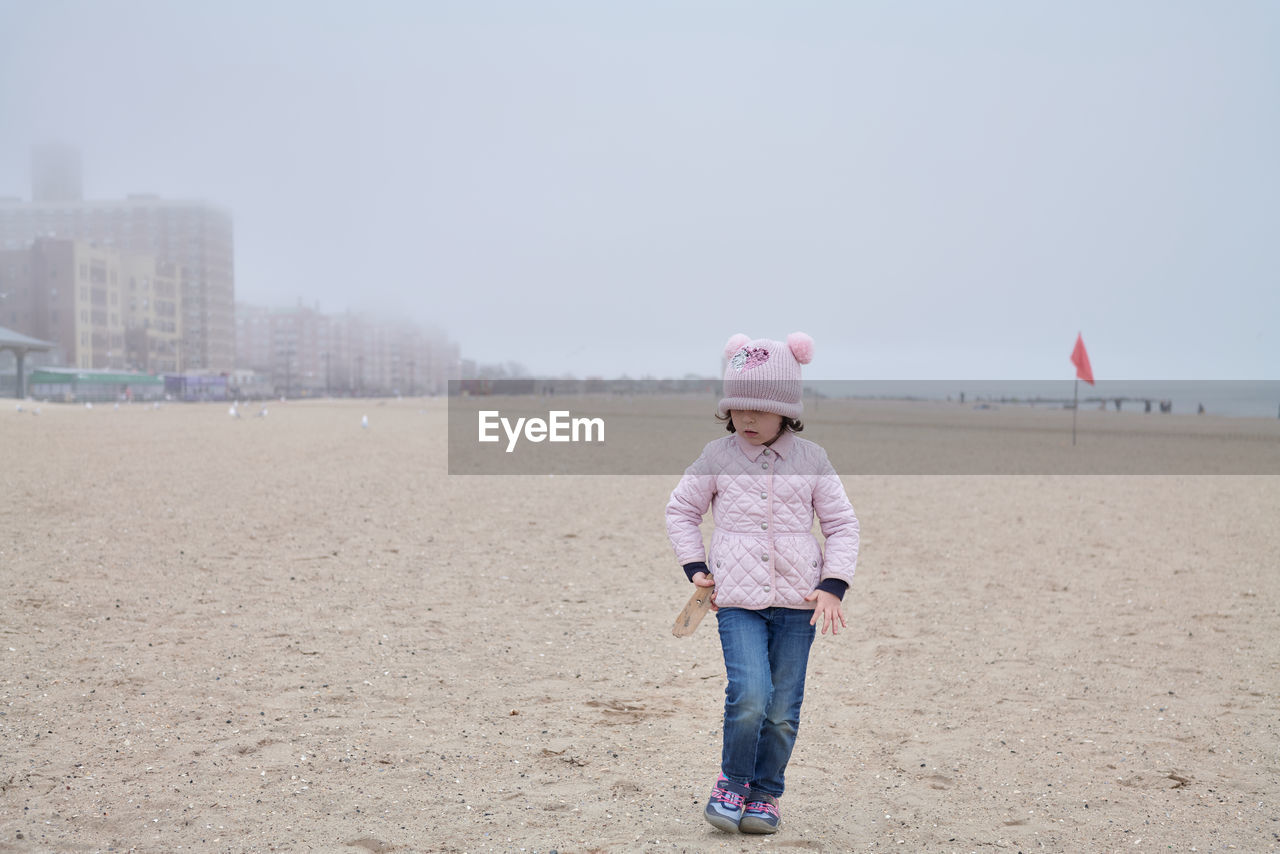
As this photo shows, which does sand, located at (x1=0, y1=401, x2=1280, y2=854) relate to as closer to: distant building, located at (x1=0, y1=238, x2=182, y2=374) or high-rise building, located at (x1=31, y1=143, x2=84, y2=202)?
distant building, located at (x1=0, y1=238, x2=182, y2=374)

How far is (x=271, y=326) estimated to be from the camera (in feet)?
650

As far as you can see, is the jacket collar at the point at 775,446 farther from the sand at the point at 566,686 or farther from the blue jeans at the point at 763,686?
the sand at the point at 566,686

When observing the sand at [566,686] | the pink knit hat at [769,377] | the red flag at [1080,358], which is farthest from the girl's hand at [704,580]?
the red flag at [1080,358]

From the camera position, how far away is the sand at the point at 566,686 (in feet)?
12.9

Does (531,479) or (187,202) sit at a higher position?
(187,202)

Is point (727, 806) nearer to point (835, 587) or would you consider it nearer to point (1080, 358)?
point (835, 587)

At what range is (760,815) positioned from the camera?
372cm

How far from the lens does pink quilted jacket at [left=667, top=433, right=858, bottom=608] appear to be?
3611 mm

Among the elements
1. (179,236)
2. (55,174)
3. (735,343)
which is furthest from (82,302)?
(735,343)

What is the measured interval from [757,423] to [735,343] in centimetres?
34

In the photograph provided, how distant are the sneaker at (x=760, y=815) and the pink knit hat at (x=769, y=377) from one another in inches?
57.4

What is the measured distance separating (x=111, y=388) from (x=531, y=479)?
76615 millimetres

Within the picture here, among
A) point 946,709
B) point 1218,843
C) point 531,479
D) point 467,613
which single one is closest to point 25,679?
point 467,613

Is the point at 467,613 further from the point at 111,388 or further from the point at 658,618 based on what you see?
the point at 111,388
